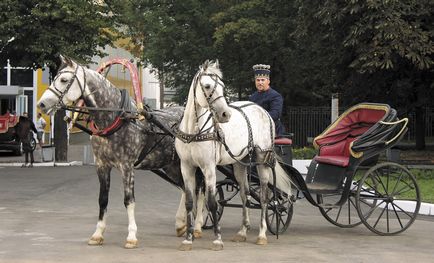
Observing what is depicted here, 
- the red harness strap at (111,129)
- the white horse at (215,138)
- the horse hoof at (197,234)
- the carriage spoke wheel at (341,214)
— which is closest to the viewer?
the white horse at (215,138)

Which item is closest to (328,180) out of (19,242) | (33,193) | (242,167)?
(242,167)

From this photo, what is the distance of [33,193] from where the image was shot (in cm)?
1563

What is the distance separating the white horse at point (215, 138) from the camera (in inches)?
317

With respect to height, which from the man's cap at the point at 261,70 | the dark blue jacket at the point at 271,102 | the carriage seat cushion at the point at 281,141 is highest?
the man's cap at the point at 261,70

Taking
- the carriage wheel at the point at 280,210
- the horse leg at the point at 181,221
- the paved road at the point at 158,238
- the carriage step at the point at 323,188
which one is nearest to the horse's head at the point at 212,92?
the paved road at the point at 158,238

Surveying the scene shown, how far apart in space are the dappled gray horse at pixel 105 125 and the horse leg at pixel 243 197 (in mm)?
1399

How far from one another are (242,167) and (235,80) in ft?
74.7

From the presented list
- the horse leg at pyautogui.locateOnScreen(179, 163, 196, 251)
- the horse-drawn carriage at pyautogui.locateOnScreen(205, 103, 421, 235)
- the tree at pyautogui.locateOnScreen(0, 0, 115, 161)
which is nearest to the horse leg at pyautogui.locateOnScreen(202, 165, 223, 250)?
the horse leg at pyautogui.locateOnScreen(179, 163, 196, 251)

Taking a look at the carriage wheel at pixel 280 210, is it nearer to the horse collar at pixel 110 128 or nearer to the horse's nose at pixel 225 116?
the horse's nose at pixel 225 116

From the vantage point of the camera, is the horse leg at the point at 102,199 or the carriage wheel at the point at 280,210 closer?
the horse leg at the point at 102,199

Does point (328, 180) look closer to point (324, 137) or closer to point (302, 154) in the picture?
point (324, 137)

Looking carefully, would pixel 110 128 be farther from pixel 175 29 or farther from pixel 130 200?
pixel 175 29

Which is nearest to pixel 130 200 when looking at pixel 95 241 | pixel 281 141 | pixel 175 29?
pixel 95 241

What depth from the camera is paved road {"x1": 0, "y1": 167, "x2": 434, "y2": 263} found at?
8117 millimetres
